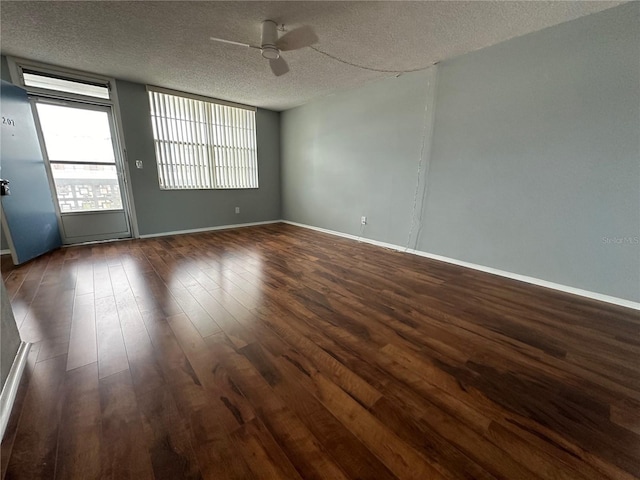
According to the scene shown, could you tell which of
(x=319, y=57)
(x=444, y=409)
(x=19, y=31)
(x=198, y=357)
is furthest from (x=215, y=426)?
(x=19, y=31)

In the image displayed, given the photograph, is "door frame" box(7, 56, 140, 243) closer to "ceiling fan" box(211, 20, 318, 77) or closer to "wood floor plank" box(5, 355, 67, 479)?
"ceiling fan" box(211, 20, 318, 77)

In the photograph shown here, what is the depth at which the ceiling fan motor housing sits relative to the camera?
222 cm

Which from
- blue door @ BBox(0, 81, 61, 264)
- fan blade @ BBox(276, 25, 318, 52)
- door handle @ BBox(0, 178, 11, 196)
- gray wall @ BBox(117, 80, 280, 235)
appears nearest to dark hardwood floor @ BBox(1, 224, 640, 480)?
blue door @ BBox(0, 81, 61, 264)

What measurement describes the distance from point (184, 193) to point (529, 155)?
16.8 ft

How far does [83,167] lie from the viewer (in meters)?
3.75

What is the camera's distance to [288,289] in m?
2.44

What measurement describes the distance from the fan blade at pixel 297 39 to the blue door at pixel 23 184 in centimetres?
318

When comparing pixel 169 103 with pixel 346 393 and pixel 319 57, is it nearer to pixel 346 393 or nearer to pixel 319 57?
pixel 319 57

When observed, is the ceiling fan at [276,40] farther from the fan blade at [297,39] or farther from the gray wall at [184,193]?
the gray wall at [184,193]

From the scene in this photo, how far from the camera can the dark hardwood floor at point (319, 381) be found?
0.95 metres

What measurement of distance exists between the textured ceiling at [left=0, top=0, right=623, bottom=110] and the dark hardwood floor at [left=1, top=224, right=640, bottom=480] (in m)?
2.41

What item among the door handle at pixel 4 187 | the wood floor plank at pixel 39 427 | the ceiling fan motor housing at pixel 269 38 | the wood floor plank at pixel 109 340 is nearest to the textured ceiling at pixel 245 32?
Result: the ceiling fan motor housing at pixel 269 38

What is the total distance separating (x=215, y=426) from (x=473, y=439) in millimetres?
1097

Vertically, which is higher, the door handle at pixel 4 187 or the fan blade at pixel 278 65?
the fan blade at pixel 278 65
